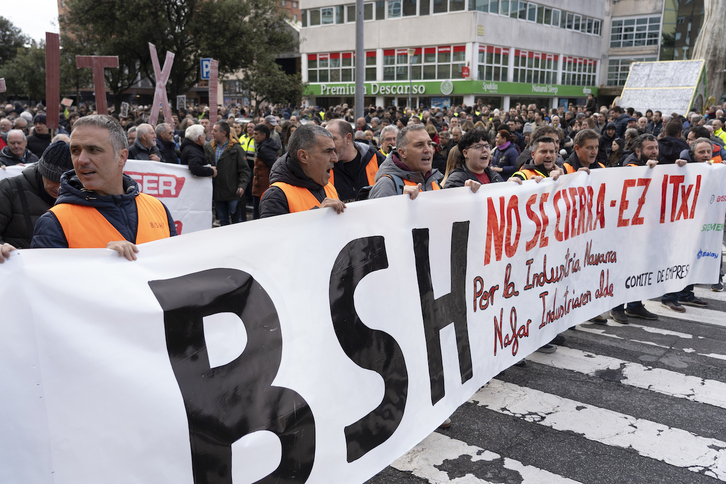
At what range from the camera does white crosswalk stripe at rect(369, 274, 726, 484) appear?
348 centimetres

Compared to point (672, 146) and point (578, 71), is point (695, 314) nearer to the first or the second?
point (672, 146)

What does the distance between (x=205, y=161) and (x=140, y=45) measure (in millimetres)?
25478

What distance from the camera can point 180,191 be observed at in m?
7.85

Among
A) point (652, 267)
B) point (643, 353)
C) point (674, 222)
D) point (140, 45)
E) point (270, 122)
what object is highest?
point (140, 45)

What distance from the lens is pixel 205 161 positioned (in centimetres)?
819

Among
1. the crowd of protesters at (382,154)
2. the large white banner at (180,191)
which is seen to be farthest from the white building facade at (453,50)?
the large white banner at (180,191)

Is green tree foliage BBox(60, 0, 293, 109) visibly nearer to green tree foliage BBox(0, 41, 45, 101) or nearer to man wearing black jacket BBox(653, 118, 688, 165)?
green tree foliage BBox(0, 41, 45, 101)

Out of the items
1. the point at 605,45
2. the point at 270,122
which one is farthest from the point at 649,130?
the point at 605,45

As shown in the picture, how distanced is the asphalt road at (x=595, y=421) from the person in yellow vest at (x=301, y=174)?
1737 mm

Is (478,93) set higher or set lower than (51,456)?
higher

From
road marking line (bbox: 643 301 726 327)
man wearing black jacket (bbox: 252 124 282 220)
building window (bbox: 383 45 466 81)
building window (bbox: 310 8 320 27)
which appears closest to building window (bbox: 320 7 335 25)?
building window (bbox: 310 8 320 27)

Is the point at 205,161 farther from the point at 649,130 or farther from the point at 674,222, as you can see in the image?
the point at 649,130

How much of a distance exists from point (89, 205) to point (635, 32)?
2553 inches

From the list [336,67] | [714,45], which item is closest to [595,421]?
[714,45]
